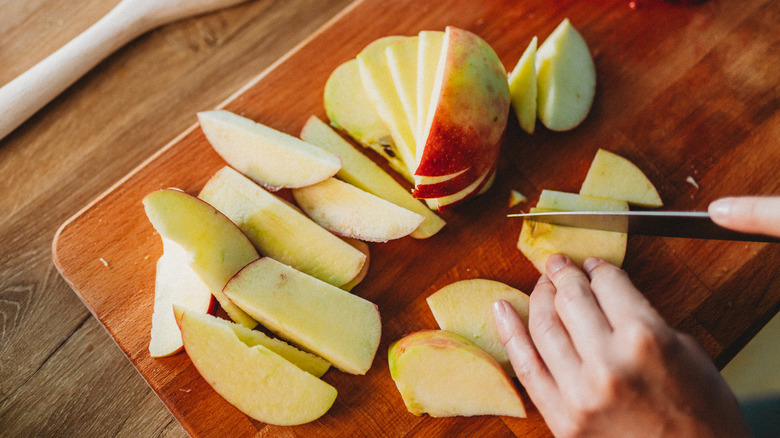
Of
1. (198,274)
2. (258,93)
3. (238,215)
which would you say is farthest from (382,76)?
(198,274)

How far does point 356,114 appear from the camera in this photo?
1.49 meters

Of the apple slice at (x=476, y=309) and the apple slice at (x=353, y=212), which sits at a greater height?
the apple slice at (x=353, y=212)

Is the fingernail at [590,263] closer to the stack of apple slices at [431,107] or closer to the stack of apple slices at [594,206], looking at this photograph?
the stack of apple slices at [594,206]

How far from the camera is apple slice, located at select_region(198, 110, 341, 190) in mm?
1420

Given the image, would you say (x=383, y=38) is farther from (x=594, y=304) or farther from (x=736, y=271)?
(x=736, y=271)

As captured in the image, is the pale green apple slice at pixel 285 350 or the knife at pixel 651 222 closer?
the knife at pixel 651 222

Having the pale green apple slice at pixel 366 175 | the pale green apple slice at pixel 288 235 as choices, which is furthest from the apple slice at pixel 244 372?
the pale green apple slice at pixel 366 175

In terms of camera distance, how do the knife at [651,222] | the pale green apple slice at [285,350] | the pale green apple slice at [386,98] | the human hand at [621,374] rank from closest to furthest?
the human hand at [621,374], the knife at [651,222], the pale green apple slice at [285,350], the pale green apple slice at [386,98]

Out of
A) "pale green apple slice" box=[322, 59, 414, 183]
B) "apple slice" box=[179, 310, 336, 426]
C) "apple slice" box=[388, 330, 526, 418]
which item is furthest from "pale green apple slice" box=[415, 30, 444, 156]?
"apple slice" box=[179, 310, 336, 426]

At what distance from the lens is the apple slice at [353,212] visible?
1389 millimetres

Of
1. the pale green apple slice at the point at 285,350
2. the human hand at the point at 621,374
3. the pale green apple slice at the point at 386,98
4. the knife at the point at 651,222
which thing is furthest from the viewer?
the pale green apple slice at the point at 386,98

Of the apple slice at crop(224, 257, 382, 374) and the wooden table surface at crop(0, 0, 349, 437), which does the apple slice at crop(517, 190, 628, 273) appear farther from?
the wooden table surface at crop(0, 0, 349, 437)

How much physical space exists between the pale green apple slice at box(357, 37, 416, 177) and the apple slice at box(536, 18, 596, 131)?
0.38 meters

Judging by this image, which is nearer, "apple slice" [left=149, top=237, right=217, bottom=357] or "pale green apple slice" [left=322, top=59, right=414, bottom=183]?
"apple slice" [left=149, top=237, right=217, bottom=357]
